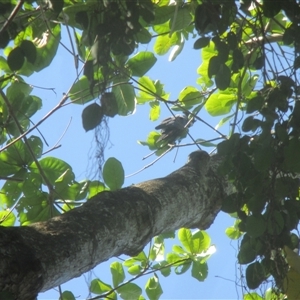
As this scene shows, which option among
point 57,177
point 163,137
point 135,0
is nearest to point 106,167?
point 57,177

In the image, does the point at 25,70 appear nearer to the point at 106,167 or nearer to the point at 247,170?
the point at 106,167

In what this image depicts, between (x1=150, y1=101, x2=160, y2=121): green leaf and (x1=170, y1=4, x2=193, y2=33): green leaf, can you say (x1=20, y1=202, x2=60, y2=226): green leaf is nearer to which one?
(x1=170, y1=4, x2=193, y2=33): green leaf

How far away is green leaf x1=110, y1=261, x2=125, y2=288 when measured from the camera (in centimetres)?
209

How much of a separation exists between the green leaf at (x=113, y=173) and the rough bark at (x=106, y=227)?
15 centimetres

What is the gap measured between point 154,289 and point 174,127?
2.11ft

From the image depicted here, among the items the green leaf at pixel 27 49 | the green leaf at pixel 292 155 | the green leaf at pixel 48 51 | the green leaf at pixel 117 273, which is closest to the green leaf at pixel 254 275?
the green leaf at pixel 292 155

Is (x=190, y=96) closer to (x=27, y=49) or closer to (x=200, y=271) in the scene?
(x=200, y=271)

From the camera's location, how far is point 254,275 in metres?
1.21

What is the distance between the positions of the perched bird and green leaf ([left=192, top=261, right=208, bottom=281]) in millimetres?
487

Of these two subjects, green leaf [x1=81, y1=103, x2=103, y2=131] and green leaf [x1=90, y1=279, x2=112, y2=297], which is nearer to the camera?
green leaf [x1=81, y1=103, x2=103, y2=131]

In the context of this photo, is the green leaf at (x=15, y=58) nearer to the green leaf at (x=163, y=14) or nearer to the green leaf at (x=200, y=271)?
the green leaf at (x=163, y=14)

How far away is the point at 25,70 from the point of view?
181 cm

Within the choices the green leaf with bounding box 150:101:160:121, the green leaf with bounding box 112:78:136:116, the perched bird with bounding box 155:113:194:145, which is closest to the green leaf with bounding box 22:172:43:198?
the green leaf with bounding box 112:78:136:116

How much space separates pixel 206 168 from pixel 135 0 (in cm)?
67
